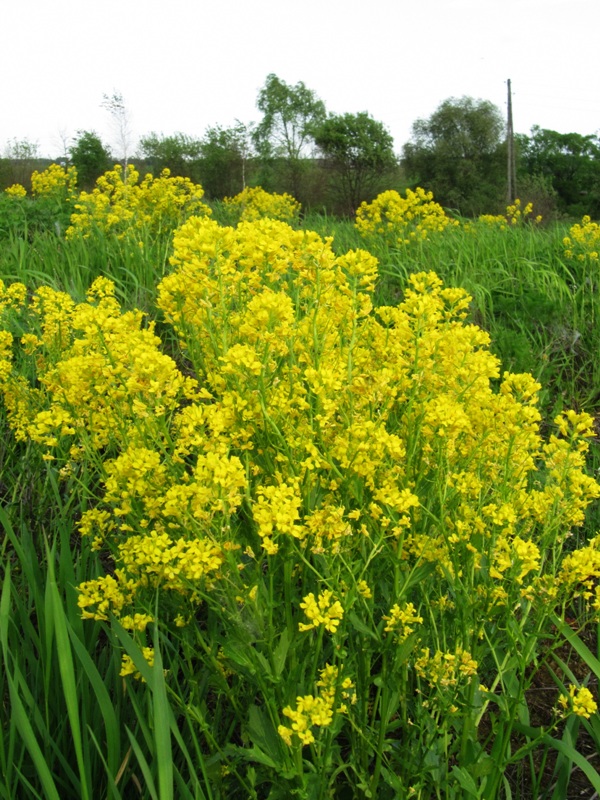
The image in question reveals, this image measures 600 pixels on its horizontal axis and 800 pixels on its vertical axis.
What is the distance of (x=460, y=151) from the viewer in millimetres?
41594

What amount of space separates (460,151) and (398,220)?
38665mm

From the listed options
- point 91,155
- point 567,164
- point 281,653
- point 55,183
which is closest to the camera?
point 281,653

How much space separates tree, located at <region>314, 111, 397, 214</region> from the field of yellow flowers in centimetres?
3000

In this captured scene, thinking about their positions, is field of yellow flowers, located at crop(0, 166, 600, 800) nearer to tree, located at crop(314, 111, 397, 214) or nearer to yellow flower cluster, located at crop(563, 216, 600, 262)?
yellow flower cluster, located at crop(563, 216, 600, 262)

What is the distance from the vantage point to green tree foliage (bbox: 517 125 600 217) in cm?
5091

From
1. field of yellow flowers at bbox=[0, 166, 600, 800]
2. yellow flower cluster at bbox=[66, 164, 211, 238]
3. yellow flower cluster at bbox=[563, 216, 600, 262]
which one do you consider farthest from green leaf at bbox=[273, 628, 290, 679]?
yellow flower cluster at bbox=[563, 216, 600, 262]

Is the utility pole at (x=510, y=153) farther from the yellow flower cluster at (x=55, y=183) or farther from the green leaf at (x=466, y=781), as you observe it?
the green leaf at (x=466, y=781)

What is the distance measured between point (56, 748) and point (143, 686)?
0.30 m

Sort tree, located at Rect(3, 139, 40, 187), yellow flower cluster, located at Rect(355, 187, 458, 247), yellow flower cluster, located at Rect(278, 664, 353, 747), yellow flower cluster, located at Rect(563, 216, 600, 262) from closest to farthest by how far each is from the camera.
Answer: yellow flower cluster, located at Rect(278, 664, 353, 747)
yellow flower cluster, located at Rect(563, 216, 600, 262)
yellow flower cluster, located at Rect(355, 187, 458, 247)
tree, located at Rect(3, 139, 40, 187)

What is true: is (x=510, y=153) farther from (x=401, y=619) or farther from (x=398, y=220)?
(x=401, y=619)

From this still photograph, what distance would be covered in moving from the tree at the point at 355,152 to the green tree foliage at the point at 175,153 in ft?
20.2

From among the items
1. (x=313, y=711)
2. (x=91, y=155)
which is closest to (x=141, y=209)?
(x=313, y=711)

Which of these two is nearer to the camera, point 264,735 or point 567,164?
point 264,735

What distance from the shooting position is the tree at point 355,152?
31.0 meters
